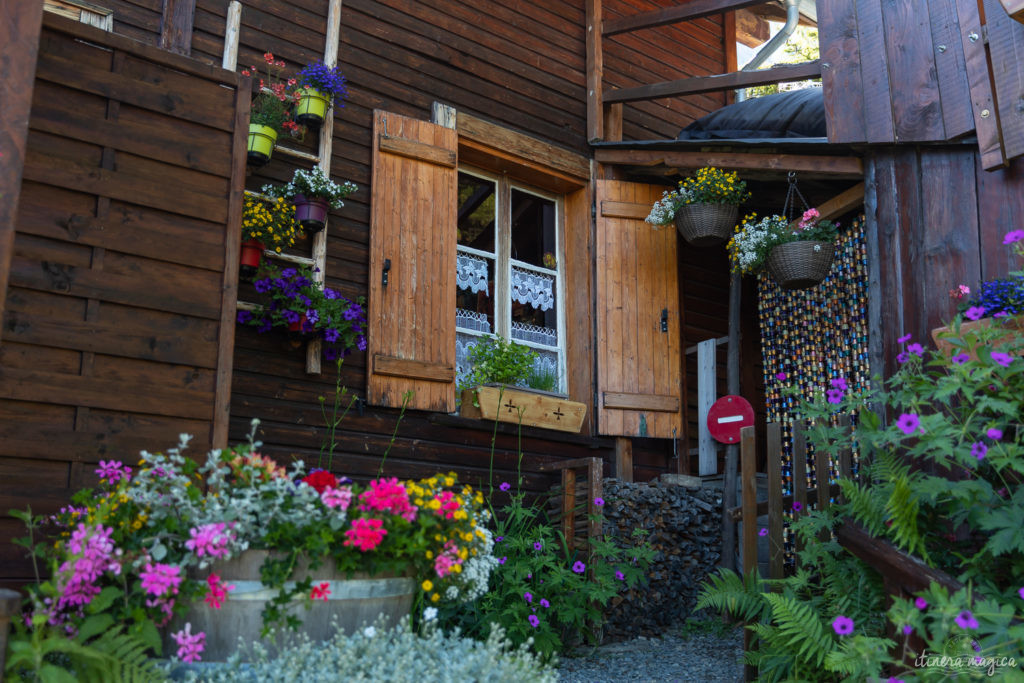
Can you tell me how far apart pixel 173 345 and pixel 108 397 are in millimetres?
289

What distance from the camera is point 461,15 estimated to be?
6504mm

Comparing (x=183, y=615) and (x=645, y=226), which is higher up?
(x=645, y=226)

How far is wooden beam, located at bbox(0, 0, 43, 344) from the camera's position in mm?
3008

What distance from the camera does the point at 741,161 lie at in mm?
6059

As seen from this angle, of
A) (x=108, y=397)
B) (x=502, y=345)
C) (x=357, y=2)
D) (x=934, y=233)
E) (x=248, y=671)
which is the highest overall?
(x=357, y=2)

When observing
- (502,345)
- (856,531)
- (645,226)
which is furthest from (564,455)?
(856,531)

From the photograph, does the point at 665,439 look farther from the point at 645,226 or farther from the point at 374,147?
the point at 374,147

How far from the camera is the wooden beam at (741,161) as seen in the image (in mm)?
5572

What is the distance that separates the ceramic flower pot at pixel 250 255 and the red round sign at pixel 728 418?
2.99 m

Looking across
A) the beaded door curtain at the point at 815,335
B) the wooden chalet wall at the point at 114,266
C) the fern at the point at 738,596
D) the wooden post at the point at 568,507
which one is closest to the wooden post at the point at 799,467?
the fern at the point at 738,596

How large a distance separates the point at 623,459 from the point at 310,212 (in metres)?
2.62

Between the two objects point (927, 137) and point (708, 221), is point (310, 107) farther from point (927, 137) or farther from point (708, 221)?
point (927, 137)

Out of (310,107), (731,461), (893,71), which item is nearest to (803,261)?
(893,71)

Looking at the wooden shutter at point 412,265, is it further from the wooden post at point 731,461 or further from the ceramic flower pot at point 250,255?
the wooden post at point 731,461
